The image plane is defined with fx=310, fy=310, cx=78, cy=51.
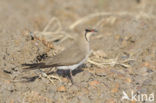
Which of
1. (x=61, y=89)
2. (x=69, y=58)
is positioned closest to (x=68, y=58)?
(x=69, y=58)

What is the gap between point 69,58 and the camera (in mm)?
4836

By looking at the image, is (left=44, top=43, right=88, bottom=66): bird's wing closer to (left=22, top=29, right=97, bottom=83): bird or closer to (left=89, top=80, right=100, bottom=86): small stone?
(left=22, top=29, right=97, bottom=83): bird

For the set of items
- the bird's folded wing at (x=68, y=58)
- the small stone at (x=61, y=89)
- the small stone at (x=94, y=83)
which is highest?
the bird's folded wing at (x=68, y=58)

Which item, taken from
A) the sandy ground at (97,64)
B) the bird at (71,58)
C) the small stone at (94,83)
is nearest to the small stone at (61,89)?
the sandy ground at (97,64)

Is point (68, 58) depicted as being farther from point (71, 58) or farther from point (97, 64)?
point (97, 64)

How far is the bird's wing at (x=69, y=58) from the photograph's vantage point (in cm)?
471

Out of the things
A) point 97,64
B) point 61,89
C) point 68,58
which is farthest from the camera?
point 97,64

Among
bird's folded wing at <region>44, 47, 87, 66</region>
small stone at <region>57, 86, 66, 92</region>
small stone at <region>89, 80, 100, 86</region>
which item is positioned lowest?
small stone at <region>89, 80, 100, 86</region>

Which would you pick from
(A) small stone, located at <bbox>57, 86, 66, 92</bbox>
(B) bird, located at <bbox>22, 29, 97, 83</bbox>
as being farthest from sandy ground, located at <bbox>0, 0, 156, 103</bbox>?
(B) bird, located at <bbox>22, 29, 97, 83</bbox>

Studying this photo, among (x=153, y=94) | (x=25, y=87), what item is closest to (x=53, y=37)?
(x=25, y=87)

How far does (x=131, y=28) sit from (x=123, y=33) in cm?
22

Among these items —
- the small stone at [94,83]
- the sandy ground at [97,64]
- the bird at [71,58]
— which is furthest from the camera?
the small stone at [94,83]

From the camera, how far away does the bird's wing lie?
4.71 metres

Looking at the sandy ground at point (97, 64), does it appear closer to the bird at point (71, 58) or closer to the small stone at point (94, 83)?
the small stone at point (94, 83)
